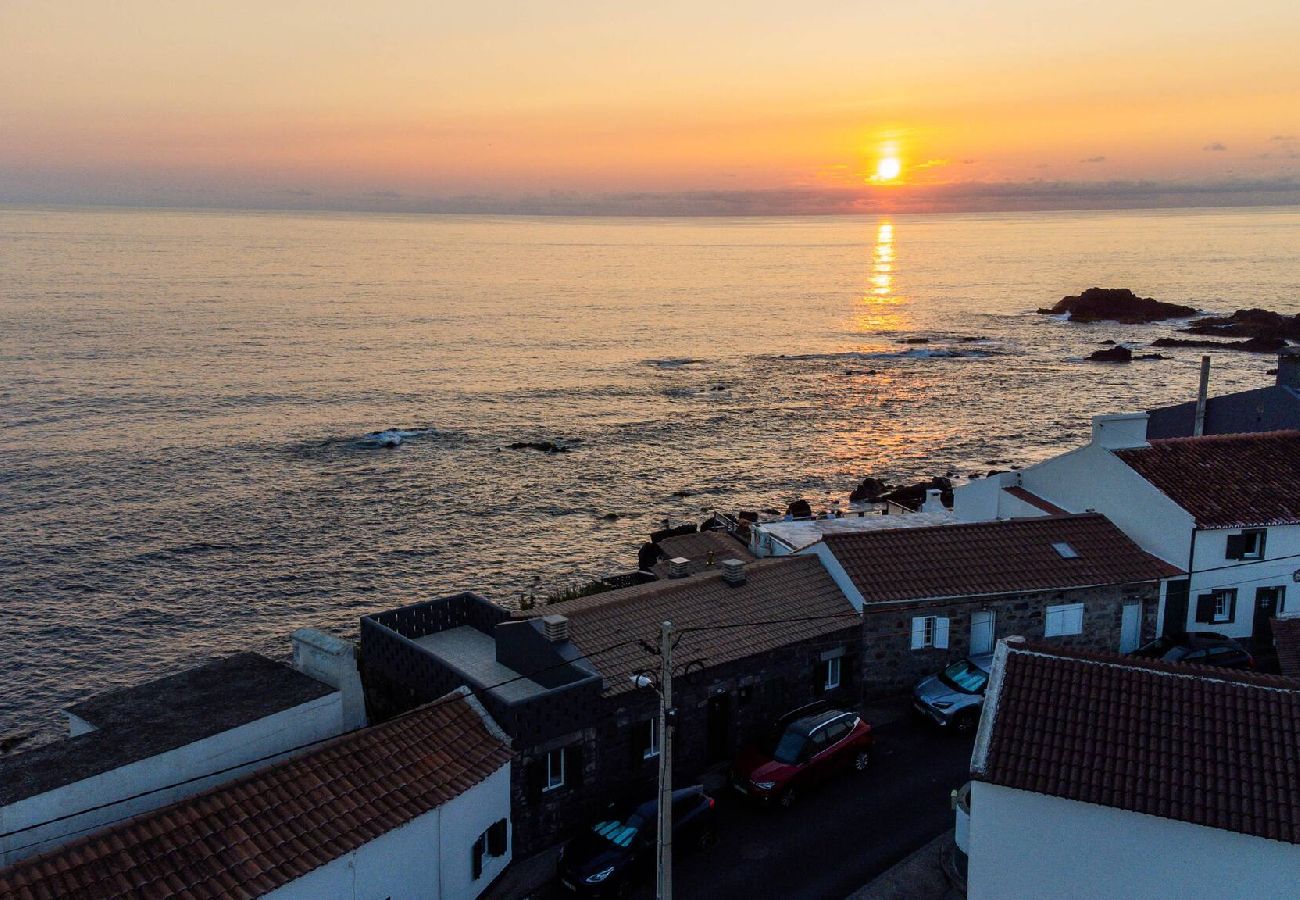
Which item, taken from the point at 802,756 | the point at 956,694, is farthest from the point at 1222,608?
the point at 802,756

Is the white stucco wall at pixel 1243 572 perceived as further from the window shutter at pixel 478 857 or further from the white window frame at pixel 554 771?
the window shutter at pixel 478 857

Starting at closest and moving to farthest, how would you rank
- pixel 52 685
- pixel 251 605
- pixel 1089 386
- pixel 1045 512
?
pixel 1045 512, pixel 52 685, pixel 251 605, pixel 1089 386

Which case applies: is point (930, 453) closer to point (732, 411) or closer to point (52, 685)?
point (732, 411)

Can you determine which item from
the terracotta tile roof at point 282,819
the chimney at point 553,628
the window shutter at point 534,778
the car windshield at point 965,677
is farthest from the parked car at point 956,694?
the terracotta tile roof at point 282,819

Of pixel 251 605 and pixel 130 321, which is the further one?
pixel 130 321

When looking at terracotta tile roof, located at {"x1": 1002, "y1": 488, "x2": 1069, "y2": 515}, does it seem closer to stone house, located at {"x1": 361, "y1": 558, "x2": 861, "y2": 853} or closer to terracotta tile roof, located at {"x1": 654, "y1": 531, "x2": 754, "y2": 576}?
terracotta tile roof, located at {"x1": 654, "y1": 531, "x2": 754, "y2": 576}

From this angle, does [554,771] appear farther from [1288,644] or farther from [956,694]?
[1288,644]

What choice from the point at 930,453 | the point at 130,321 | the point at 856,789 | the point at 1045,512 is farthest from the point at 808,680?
the point at 130,321
